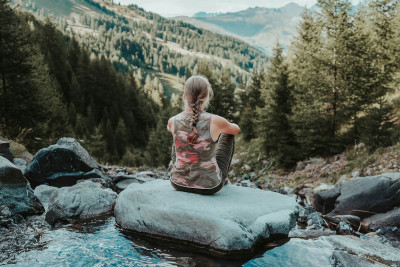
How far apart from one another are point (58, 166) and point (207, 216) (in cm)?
588

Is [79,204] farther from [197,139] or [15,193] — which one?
[197,139]

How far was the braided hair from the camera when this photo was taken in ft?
14.5

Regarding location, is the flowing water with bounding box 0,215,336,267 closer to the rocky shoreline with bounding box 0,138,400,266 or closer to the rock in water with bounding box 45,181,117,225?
the rocky shoreline with bounding box 0,138,400,266

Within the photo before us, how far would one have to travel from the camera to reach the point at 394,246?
5.04 metres

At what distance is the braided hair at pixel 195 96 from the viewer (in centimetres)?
443

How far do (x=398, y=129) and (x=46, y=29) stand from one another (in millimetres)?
71405

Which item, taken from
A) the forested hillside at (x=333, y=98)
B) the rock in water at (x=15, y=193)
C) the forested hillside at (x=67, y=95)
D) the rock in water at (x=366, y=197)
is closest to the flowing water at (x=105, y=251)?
the rock in water at (x=15, y=193)

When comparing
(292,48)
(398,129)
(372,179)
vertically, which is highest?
(292,48)

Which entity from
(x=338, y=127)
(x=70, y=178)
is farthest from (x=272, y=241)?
(x=338, y=127)

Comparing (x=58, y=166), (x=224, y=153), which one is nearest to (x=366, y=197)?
(x=224, y=153)

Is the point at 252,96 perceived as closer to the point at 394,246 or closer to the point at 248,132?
the point at 248,132

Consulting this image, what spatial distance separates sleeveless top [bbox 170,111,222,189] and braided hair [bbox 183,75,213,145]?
9 centimetres

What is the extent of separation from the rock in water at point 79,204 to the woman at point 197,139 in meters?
1.71

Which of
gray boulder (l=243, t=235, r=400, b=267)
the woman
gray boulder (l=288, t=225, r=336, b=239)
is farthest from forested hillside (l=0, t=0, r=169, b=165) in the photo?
gray boulder (l=243, t=235, r=400, b=267)
